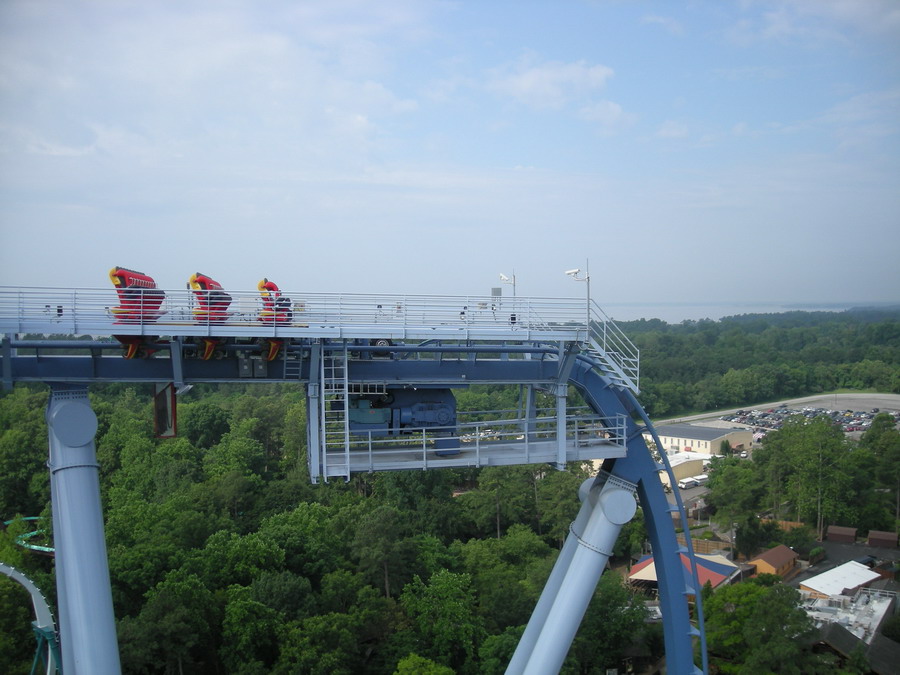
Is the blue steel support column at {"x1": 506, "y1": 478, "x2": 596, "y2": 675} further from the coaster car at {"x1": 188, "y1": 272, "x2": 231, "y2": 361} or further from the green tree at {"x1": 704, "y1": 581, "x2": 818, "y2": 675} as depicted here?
the green tree at {"x1": 704, "y1": 581, "x2": 818, "y2": 675}

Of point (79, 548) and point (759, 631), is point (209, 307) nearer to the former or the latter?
point (79, 548)

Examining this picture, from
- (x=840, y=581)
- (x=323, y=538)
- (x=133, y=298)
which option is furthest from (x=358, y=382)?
(x=840, y=581)

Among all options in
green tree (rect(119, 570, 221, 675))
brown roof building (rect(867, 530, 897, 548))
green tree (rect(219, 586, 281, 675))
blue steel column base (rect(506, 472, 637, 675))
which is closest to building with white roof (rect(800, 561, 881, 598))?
brown roof building (rect(867, 530, 897, 548))

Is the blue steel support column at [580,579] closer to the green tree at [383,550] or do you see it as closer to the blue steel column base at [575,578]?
the blue steel column base at [575,578]

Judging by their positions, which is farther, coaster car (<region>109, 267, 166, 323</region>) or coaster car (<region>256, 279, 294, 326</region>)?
coaster car (<region>256, 279, 294, 326</region>)

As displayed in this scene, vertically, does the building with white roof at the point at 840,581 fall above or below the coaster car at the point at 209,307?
A: below

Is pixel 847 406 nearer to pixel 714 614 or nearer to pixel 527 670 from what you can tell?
pixel 714 614

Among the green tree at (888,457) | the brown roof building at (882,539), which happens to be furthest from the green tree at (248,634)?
the green tree at (888,457)
